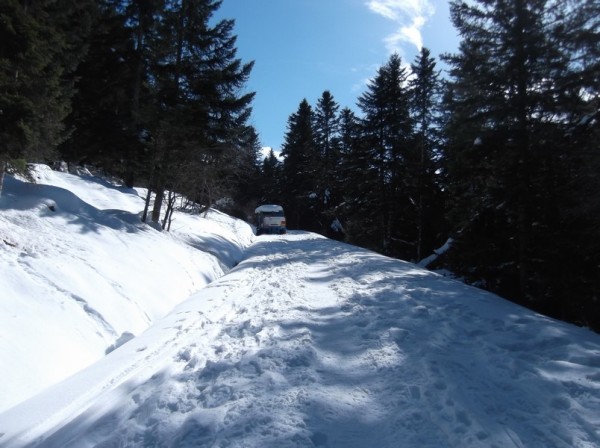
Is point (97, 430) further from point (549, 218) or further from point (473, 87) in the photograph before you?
point (473, 87)

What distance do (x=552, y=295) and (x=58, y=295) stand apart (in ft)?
37.9

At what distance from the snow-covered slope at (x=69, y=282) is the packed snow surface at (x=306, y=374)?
0.13 feet

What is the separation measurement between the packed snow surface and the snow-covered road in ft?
0.06

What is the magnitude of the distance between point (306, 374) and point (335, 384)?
0.37 m

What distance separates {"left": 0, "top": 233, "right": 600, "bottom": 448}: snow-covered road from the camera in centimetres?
313

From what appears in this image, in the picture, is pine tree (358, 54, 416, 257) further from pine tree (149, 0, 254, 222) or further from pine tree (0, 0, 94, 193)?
pine tree (0, 0, 94, 193)

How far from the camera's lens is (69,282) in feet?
18.3

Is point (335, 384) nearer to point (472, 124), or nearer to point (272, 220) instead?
point (472, 124)

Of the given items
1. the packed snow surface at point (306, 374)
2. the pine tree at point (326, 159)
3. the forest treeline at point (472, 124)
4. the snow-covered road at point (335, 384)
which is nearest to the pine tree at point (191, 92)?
the forest treeline at point (472, 124)

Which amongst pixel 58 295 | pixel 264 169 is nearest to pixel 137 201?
pixel 58 295

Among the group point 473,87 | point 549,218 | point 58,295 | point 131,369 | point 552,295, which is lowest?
point 131,369

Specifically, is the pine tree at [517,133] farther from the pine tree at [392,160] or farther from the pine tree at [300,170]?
the pine tree at [300,170]

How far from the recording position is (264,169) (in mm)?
54625

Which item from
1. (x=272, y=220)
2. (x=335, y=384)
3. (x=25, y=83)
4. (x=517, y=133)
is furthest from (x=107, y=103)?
(x=335, y=384)
